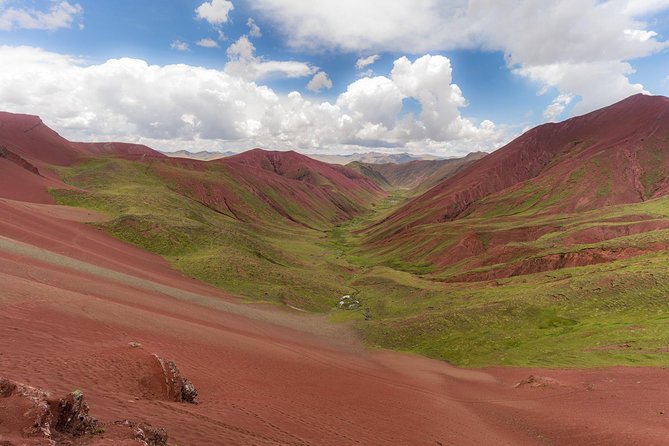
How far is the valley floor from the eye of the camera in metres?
13.8

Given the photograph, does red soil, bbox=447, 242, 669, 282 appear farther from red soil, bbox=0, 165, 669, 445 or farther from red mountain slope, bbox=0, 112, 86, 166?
red mountain slope, bbox=0, 112, 86, 166

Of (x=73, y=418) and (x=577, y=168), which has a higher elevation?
(x=577, y=168)

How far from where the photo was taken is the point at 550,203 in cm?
10869

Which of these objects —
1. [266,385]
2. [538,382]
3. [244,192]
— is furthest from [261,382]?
[244,192]

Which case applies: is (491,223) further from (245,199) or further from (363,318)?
(245,199)

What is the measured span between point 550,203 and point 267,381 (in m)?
111

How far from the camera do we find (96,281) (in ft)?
110

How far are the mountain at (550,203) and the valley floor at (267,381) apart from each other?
35.0 meters

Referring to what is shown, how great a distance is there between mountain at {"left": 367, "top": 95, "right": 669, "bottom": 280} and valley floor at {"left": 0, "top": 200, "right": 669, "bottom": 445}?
35.0 meters

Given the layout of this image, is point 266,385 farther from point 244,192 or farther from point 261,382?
point 244,192

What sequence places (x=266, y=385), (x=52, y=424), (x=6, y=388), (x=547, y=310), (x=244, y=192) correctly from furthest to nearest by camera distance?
(x=244, y=192), (x=547, y=310), (x=266, y=385), (x=6, y=388), (x=52, y=424)

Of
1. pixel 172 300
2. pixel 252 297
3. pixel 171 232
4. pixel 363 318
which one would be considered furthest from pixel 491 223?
→ pixel 172 300

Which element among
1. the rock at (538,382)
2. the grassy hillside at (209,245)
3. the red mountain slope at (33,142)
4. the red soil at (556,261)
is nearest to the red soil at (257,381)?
the rock at (538,382)

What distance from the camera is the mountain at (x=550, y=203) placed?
208 ft
